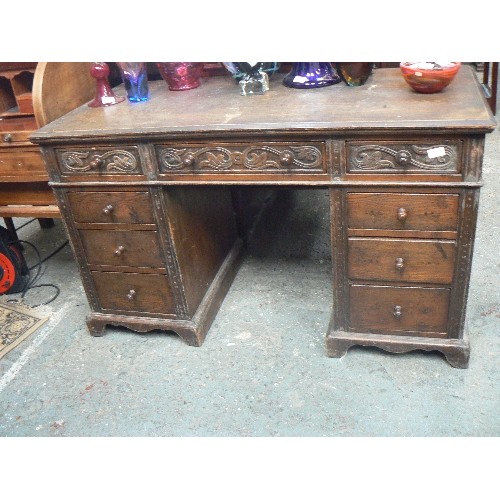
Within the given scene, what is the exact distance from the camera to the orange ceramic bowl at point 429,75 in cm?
148

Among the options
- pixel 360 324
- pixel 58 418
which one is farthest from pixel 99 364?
pixel 360 324

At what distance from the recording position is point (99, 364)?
6.30 ft

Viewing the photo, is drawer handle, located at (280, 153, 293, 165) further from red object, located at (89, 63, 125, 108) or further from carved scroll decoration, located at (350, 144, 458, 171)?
red object, located at (89, 63, 125, 108)

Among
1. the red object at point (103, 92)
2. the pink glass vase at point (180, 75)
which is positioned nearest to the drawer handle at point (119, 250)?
the red object at point (103, 92)

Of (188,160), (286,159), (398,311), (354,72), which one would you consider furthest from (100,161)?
(398,311)

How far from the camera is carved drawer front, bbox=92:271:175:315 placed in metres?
1.88

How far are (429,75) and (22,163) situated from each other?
1585mm

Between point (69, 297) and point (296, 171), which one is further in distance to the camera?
point (69, 297)

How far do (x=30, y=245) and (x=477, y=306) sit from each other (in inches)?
89.9

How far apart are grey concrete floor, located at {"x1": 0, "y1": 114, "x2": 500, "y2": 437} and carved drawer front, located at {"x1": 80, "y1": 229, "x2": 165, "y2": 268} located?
35 centimetres

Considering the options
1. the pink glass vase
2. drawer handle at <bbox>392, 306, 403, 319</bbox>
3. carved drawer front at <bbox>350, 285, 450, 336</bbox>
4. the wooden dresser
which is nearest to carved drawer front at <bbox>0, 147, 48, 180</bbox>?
the wooden dresser

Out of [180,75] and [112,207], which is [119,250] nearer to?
[112,207]

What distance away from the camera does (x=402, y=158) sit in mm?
1402
